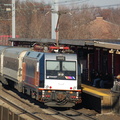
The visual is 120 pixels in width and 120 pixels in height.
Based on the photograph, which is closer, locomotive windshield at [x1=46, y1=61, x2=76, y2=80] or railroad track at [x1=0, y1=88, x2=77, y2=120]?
railroad track at [x1=0, y1=88, x2=77, y2=120]

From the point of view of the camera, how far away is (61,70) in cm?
1859

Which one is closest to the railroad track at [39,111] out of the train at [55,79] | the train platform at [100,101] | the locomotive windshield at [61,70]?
the train at [55,79]

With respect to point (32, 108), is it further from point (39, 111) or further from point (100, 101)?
point (100, 101)

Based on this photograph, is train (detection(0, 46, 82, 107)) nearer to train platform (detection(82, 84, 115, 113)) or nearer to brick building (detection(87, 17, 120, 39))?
train platform (detection(82, 84, 115, 113))

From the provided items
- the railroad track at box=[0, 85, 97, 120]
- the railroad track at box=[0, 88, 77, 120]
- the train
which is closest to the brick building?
the railroad track at box=[0, 88, 77, 120]

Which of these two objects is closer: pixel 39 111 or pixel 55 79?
pixel 55 79

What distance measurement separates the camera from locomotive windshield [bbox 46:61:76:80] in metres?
18.4

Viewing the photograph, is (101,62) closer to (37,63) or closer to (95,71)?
(95,71)

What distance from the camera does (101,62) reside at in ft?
78.2

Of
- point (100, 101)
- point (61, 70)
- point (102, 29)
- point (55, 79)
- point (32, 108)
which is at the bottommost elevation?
point (32, 108)

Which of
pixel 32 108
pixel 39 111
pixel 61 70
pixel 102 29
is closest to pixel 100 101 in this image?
pixel 61 70

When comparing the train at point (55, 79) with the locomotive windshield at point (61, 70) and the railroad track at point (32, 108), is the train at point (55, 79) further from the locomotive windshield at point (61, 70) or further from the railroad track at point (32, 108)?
the railroad track at point (32, 108)

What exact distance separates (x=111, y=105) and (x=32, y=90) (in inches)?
153

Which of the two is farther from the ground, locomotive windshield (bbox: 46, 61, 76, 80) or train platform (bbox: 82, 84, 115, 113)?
locomotive windshield (bbox: 46, 61, 76, 80)
